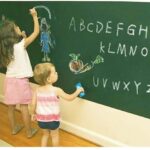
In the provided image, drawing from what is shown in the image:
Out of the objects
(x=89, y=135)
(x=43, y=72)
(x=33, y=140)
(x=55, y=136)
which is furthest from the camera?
(x=33, y=140)

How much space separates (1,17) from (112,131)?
171 centimetres

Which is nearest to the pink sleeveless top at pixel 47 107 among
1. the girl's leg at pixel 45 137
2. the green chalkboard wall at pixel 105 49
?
the girl's leg at pixel 45 137

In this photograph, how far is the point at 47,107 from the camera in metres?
2.58

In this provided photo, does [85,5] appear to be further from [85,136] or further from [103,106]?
[85,136]

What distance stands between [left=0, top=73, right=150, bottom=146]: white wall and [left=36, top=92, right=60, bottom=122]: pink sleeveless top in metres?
0.39

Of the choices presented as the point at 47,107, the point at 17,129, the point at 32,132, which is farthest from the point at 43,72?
the point at 17,129

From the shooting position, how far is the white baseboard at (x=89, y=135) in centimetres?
Answer: 278

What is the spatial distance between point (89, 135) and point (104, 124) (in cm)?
22

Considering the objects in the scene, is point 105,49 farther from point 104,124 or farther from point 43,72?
point 104,124

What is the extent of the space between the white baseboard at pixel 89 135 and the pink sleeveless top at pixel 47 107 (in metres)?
0.46

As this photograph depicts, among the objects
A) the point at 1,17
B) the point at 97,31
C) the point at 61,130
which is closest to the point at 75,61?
the point at 97,31

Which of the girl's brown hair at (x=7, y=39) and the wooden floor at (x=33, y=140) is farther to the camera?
the wooden floor at (x=33, y=140)

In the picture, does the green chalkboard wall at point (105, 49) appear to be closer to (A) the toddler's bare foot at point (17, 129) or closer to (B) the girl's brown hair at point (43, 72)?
(B) the girl's brown hair at point (43, 72)

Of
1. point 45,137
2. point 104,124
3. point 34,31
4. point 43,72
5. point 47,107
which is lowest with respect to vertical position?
point 45,137
